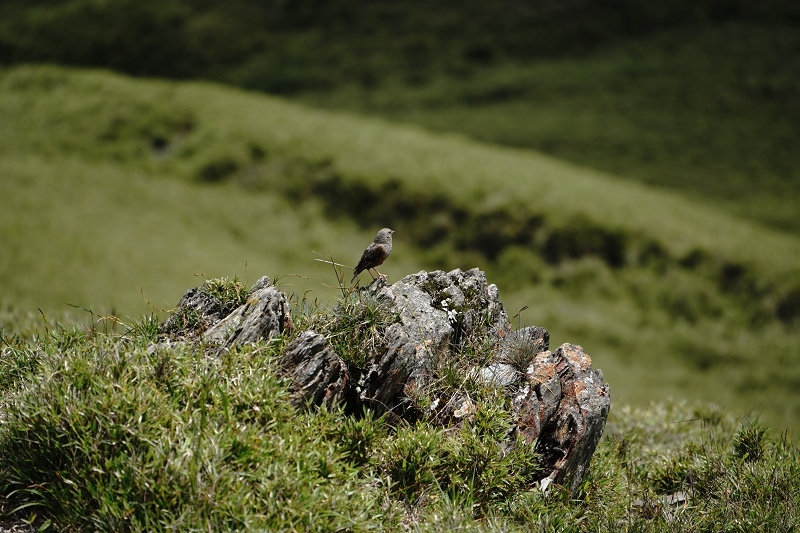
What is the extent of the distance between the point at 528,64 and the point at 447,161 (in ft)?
102

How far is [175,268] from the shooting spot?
1469 inches

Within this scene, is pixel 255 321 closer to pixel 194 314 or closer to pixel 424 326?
pixel 194 314

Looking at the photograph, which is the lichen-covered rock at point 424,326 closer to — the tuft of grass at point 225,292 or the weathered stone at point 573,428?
the weathered stone at point 573,428

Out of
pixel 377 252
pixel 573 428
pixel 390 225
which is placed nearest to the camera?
pixel 573 428

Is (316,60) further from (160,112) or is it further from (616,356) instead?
(616,356)

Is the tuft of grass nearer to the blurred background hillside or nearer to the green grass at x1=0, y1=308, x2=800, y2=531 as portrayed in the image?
the green grass at x1=0, y1=308, x2=800, y2=531

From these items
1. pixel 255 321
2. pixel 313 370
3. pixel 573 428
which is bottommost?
pixel 573 428

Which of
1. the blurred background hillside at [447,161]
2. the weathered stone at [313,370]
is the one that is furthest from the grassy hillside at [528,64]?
the weathered stone at [313,370]

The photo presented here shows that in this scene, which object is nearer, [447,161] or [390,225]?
[390,225]

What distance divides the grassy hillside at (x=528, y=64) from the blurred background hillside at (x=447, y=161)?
320mm

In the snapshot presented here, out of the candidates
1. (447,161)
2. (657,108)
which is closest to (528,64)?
(657,108)

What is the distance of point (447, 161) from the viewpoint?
50.1 m

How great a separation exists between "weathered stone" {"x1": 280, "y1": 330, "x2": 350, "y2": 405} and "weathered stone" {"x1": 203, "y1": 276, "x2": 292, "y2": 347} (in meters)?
0.60

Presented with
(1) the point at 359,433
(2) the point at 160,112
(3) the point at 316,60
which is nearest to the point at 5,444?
(1) the point at 359,433
